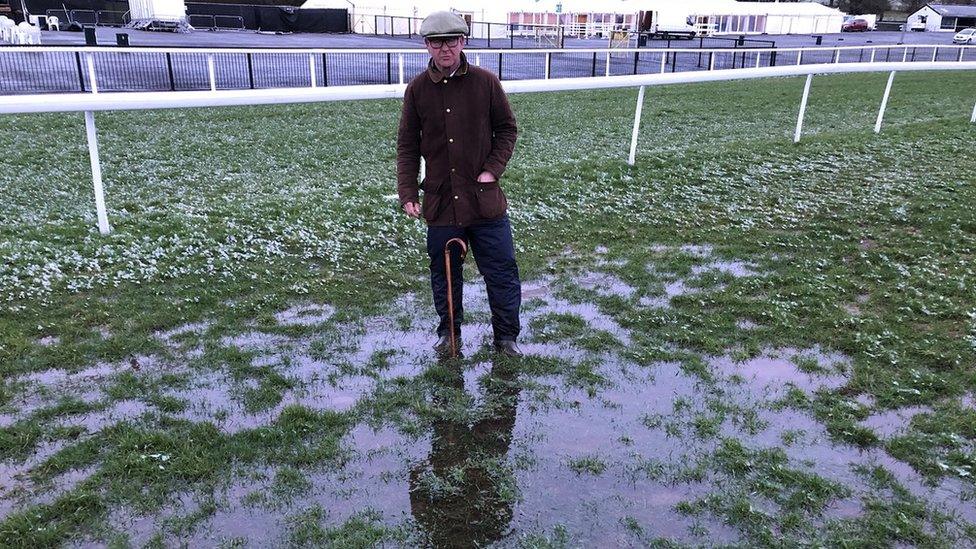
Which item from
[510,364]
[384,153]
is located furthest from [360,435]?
[384,153]

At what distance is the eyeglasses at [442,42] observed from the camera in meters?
3.86

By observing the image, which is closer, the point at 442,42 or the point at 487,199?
the point at 442,42

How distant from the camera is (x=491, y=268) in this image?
440 centimetres

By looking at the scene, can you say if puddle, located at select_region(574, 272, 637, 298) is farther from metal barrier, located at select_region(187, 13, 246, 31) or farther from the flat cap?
metal barrier, located at select_region(187, 13, 246, 31)

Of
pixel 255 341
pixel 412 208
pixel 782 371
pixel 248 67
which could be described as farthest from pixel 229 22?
pixel 782 371

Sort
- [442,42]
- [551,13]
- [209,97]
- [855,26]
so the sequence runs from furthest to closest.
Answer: [855,26] < [551,13] < [209,97] < [442,42]

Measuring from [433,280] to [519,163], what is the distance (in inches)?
203

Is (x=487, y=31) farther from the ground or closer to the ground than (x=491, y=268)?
farther from the ground

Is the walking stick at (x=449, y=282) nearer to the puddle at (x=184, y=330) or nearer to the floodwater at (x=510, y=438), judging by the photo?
the floodwater at (x=510, y=438)

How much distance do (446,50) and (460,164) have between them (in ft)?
2.01

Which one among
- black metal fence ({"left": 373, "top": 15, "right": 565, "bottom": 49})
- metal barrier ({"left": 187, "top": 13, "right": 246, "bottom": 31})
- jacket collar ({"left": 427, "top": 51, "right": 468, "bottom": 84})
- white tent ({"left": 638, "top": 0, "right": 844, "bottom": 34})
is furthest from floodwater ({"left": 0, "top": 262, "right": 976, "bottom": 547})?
white tent ({"left": 638, "top": 0, "right": 844, "bottom": 34})

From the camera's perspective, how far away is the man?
4.07m

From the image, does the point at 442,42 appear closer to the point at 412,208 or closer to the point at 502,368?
the point at 412,208

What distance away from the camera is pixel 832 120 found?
1430cm
